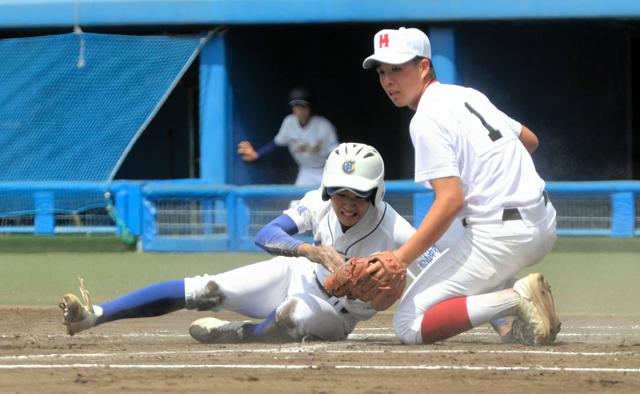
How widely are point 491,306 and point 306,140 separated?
293 inches

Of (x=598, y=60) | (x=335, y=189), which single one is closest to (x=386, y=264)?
(x=335, y=189)

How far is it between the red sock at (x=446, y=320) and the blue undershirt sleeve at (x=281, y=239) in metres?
0.75

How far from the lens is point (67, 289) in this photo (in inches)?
392

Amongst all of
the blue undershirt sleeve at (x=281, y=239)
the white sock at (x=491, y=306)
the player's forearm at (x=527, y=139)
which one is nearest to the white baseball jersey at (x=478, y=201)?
the white sock at (x=491, y=306)

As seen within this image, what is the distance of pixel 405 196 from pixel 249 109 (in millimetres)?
3029

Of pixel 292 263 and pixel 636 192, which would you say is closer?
pixel 292 263

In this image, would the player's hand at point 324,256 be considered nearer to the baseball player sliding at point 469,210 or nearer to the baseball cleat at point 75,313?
the baseball player sliding at point 469,210

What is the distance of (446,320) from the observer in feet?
20.2

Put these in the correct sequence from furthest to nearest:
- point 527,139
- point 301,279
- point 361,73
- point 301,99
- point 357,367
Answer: point 361,73, point 301,99, point 527,139, point 301,279, point 357,367

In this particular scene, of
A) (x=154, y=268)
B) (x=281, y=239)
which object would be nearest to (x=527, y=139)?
(x=281, y=239)

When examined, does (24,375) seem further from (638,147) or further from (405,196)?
(638,147)

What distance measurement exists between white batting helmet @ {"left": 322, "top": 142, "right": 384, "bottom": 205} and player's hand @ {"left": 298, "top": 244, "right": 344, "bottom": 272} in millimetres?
295

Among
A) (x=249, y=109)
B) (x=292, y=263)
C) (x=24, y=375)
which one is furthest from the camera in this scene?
(x=249, y=109)

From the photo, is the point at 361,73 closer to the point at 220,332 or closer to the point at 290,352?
the point at 220,332
